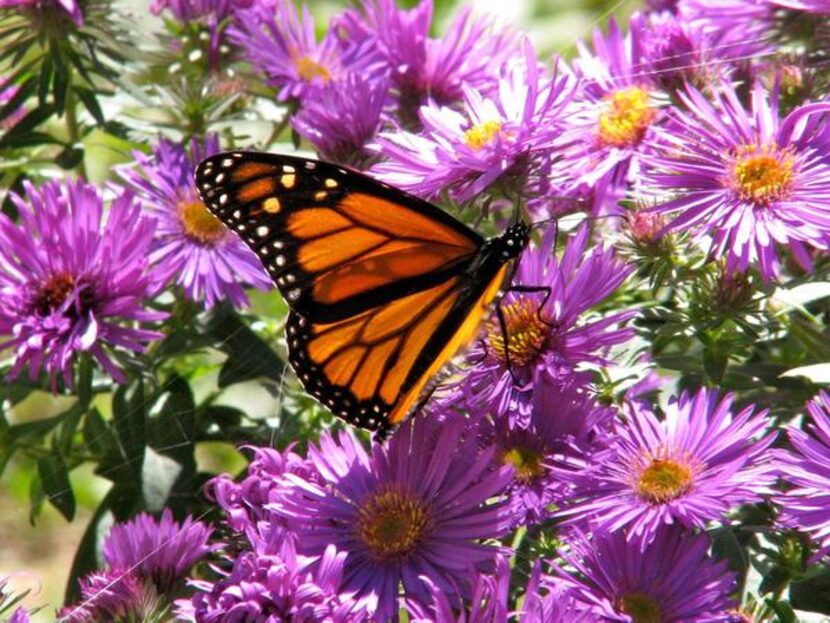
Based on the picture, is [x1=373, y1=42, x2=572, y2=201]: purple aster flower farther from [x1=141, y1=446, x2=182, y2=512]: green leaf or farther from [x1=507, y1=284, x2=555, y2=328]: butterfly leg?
[x1=141, y1=446, x2=182, y2=512]: green leaf

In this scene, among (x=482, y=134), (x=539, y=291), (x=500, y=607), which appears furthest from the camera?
(x=482, y=134)

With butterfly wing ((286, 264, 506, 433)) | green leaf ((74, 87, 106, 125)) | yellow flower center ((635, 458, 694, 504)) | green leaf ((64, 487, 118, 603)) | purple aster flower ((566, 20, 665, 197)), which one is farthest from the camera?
green leaf ((74, 87, 106, 125))

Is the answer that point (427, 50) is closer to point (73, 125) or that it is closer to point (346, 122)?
point (346, 122)

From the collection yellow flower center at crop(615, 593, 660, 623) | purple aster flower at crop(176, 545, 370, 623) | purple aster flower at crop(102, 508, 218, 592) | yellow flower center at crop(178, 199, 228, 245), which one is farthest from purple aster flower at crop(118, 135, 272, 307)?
yellow flower center at crop(615, 593, 660, 623)

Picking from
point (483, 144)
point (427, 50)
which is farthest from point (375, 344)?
point (427, 50)

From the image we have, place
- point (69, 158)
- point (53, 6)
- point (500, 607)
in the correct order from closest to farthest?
point (500, 607) < point (53, 6) < point (69, 158)

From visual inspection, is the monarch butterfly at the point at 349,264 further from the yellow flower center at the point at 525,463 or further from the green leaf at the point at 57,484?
the green leaf at the point at 57,484

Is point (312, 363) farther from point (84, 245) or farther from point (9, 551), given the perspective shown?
point (9, 551)
